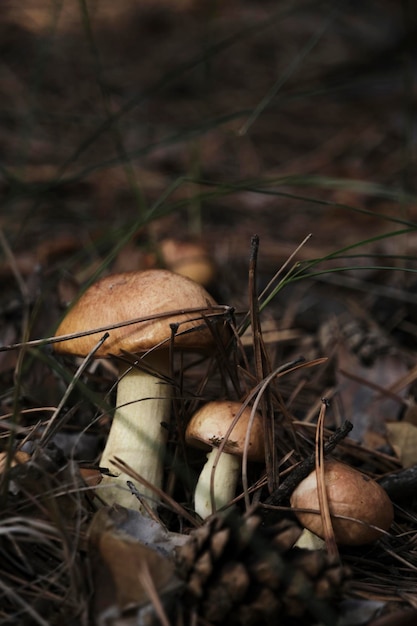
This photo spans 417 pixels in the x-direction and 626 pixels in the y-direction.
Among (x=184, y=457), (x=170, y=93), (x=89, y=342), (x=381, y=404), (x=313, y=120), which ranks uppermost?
(x=170, y=93)

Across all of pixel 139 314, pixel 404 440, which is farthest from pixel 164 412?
pixel 404 440

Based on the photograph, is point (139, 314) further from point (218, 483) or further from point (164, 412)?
point (218, 483)

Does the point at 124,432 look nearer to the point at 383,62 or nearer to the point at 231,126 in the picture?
the point at 231,126

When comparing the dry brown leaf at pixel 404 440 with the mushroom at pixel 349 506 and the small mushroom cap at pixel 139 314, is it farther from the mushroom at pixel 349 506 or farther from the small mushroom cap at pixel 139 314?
the small mushroom cap at pixel 139 314

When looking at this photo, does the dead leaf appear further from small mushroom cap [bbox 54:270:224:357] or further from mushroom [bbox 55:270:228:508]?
small mushroom cap [bbox 54:270:224:357]

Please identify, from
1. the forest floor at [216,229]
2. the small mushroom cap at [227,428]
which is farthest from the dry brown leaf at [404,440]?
the small mushroom cap at [227,428]

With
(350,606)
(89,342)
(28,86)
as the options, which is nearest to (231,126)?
(28,86)

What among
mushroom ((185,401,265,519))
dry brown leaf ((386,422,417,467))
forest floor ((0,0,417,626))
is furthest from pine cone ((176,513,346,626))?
dry brown leaf ((386,422,417,467))
